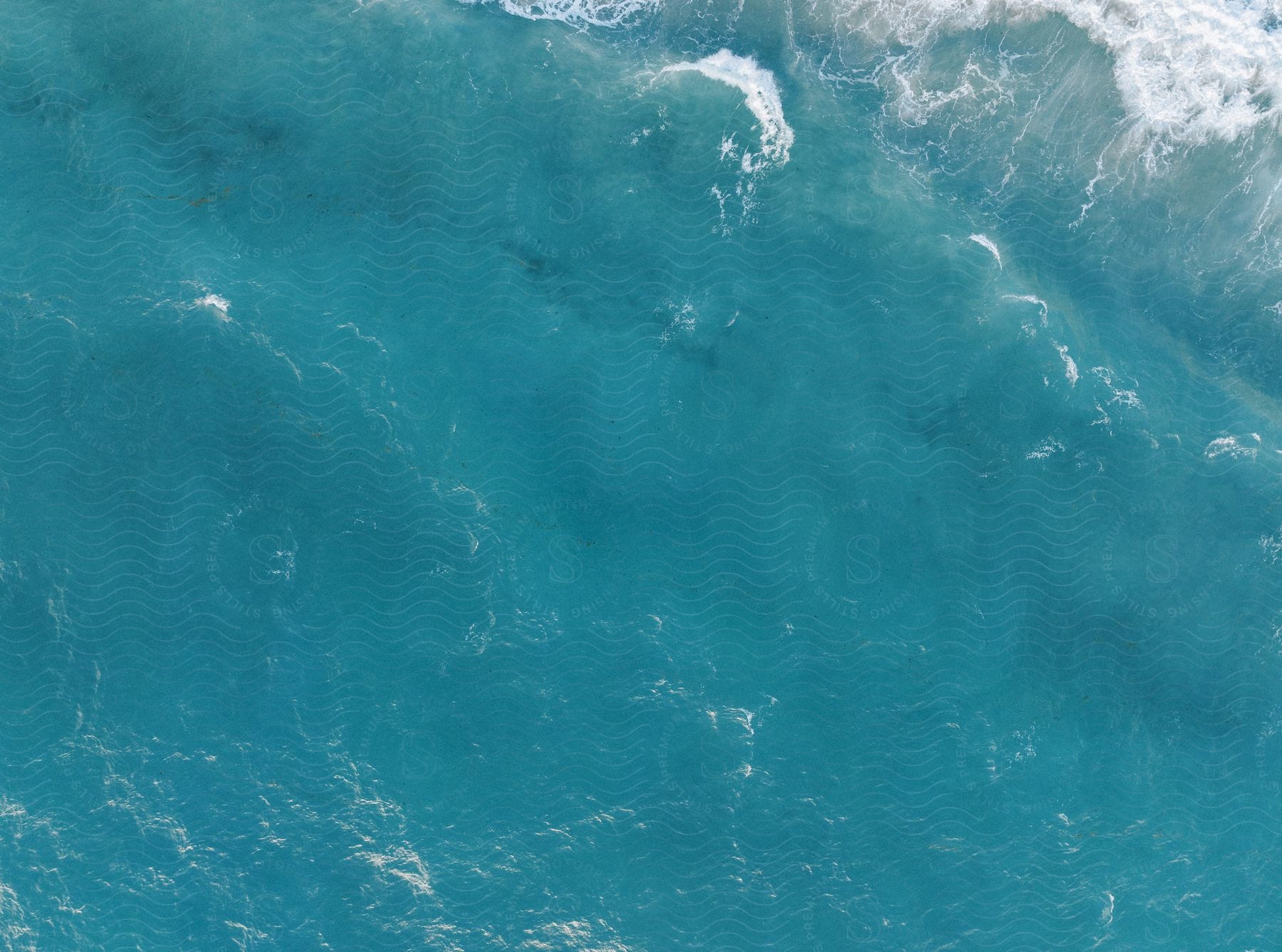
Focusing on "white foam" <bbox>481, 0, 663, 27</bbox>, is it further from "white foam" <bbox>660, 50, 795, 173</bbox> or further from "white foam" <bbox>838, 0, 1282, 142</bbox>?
"white foam" <bbox>838, 0, 1282, 142</bbox>

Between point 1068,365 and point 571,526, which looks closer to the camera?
point 571,526

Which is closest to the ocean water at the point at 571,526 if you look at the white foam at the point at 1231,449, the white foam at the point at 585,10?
the white foam at the point at 1231,449

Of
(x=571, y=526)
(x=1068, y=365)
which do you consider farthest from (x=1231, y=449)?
(x=571, y=526)

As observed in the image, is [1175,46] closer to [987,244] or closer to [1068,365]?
[987,244]

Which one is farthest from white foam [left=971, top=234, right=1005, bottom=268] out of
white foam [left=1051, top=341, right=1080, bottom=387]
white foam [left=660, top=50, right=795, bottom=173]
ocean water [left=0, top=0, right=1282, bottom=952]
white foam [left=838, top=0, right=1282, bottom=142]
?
white foam [left=660, top=50, right=795, bottom=173]

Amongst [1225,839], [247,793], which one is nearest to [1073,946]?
[1225,839]

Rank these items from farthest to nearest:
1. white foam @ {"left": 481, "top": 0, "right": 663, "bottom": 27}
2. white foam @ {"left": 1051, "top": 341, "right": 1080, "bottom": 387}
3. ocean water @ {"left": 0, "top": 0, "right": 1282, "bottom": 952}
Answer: white foam @ {"left": 481, "top": 0, "right": 663, "bottom": 27}
white foam @ {"left": 1051, "top": 341, "right": 1080, "bottom": 387}
ocean water @ {"left": 0, "top": 0, "right": 1282, "bottom": 952}

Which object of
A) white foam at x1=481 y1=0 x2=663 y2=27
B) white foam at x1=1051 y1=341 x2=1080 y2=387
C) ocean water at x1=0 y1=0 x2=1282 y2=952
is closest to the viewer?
ocean water at x1=0 y1=0 x2=1282 y2=952
